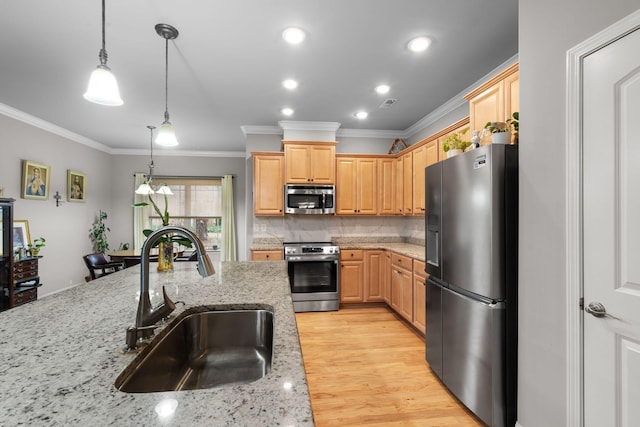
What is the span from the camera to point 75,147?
17.0ft

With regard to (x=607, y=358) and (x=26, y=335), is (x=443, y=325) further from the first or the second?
(x=26, y=335)

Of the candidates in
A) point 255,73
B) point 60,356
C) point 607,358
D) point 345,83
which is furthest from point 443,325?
point 255,73

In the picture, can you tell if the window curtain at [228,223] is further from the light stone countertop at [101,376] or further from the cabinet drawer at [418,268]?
the light stone countertop at [101,376]

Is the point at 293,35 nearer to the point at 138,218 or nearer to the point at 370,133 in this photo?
the point at 370,133

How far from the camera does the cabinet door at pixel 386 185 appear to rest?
4.50m

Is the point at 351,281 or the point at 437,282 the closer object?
the point at 437,282

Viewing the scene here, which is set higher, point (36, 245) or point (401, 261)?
point (36, 245)

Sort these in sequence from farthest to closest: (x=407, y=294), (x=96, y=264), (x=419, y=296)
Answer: (x=96, y=264)
(x=407, y=294)
(x=419, y=296)

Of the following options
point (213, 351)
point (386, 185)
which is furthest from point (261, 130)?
point (213, 351)

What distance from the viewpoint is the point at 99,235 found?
5.66 metres

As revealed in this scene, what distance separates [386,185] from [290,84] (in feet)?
6.94

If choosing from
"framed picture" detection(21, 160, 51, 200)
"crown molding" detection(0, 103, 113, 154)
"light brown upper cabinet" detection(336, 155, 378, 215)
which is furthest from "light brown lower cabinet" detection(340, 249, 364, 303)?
"crown molding" detection(0, 103, 113, 154)

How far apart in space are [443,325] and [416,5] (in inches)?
87.9

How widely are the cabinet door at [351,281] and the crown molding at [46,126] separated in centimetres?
475
